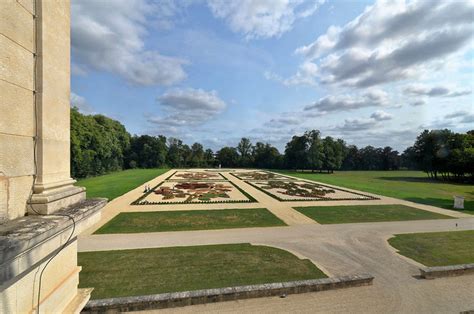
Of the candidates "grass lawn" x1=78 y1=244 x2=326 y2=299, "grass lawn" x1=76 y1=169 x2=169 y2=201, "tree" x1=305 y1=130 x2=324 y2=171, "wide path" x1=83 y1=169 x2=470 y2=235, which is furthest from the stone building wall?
"tree" x1=305 y1=130 x2=324 y2=171

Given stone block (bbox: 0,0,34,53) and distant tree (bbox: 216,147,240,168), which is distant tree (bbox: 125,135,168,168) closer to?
distant tree (bbox: 216,147,240,168)

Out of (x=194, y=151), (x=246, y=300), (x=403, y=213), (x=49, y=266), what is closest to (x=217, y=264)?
(x=246, y=300)

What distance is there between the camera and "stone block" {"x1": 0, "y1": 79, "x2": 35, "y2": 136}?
2.05m

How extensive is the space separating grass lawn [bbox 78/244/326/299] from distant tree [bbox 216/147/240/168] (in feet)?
258

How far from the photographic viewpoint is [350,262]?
10.6 metres

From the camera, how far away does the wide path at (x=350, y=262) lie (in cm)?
733

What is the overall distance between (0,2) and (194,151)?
9193cm

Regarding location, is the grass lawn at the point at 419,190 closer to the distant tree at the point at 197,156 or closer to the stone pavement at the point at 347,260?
the stone pavement at the point at 347,260

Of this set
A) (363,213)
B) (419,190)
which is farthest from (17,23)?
(419,190)

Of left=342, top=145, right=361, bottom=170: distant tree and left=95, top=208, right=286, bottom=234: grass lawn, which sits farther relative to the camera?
left=342, top=145, right=361, bottom=170: distant tree

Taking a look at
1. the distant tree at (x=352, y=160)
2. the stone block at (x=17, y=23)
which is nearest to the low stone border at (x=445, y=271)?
the stone block at (x=17, y=23)

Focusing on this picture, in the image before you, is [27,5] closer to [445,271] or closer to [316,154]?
[445,271]

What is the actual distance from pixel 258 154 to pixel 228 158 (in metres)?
10.8

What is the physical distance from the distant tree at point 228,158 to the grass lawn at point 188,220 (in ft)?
232
